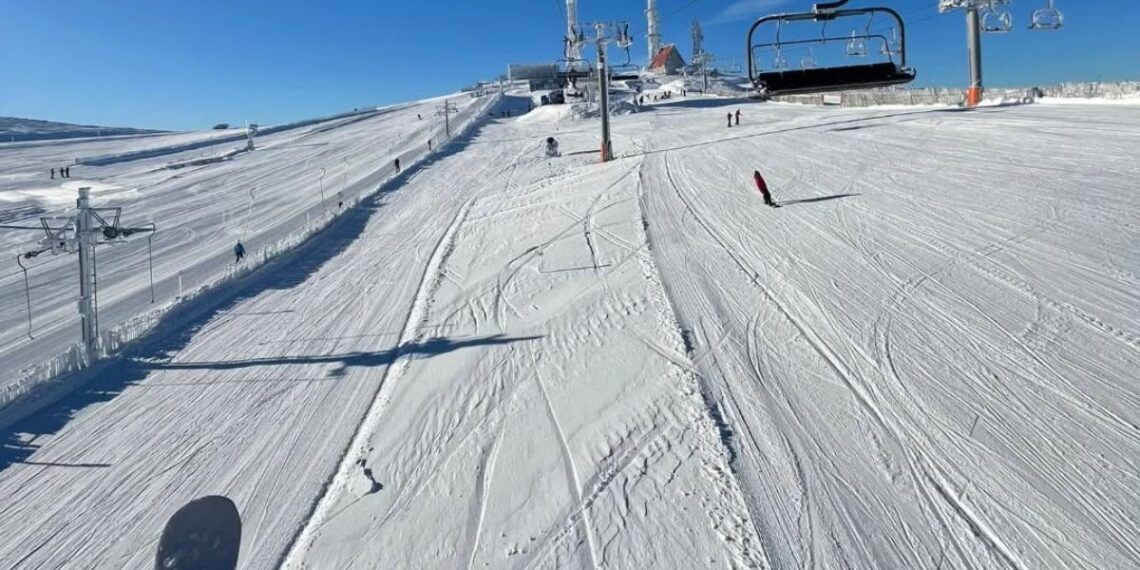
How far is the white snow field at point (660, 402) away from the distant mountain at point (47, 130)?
6504 centimetres

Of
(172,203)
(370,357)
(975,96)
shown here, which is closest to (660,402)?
(370,357)

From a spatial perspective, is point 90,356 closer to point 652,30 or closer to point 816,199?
point 816,199

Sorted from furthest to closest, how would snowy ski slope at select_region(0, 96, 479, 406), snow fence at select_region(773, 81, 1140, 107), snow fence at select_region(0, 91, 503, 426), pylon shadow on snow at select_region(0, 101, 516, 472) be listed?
snow fence at select_region(773, 81, 1140, 107) < snowy ski slope at select_region(0, 96, 479, 406) < snow fence at select_region(0, 91, 503, 426) < pylon shadow on snow at select_region(0, 101, 516, 472)

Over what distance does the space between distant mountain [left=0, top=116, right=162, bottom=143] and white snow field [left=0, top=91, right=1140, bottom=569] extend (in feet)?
213

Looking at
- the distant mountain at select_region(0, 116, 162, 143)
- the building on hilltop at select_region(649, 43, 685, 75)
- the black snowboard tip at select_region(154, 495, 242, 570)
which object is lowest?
the black snowboard tip at select_region(154, 495, 242, 570)

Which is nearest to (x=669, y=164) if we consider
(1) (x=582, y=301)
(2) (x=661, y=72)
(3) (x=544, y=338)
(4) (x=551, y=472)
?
(1) (x=582, y=301)

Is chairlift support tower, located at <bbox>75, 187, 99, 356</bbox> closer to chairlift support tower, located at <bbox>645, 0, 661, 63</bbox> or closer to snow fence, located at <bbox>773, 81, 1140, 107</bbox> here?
snow fence, located at <bbox>773, 81, 1140, 107</bbox>

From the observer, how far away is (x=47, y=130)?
6962 cm

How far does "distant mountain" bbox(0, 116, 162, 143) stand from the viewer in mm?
63469

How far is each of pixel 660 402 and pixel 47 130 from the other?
87.1 meters

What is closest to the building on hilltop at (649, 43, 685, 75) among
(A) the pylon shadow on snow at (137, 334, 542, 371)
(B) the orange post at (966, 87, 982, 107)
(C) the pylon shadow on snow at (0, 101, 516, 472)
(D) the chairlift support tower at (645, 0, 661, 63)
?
(D) the chairlift support tower at (645, 0, 661, 63)

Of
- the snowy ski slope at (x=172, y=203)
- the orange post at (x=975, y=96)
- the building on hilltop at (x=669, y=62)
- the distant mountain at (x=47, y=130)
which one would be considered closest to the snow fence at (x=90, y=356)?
the snowy ski slope at (x=172, y=203)

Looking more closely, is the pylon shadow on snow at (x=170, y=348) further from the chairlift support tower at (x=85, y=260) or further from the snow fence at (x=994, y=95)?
the snow fence at (x=994, y=95)

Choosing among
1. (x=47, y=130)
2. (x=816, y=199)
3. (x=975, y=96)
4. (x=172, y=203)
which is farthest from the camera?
(x=47, y=130)
